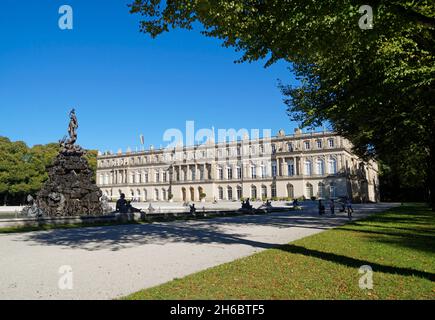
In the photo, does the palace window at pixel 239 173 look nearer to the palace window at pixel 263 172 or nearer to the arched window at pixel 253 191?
the arched window at pixel 253 191

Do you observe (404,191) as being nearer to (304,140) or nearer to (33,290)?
(304,140)

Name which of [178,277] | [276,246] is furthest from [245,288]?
[276,246]

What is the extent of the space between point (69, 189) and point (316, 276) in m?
19.7

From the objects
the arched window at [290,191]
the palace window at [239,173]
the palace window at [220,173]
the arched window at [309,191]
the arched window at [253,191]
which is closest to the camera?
the arched window at [309,191]

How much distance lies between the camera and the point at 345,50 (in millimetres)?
11234

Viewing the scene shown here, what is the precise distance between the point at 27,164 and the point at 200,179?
1476 inches

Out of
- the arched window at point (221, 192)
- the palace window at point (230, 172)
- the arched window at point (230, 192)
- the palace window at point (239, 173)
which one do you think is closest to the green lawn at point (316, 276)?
the palace window at point (239, 173)

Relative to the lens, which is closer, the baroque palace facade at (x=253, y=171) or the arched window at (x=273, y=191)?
the baroque palace facade at (x=253, y=171)

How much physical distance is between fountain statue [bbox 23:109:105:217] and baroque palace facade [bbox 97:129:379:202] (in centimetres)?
4874

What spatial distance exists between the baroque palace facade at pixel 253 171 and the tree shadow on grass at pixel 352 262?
184 ft

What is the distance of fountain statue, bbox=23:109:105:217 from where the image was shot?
22281 millimetres

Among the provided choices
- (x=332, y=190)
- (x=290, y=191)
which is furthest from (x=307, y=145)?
(x=332, y=190)

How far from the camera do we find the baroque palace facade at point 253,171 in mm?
68062

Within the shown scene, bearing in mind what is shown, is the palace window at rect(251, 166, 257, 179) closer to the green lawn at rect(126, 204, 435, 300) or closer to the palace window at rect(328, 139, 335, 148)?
the palace window at rect(328, 139, 335, 148)
